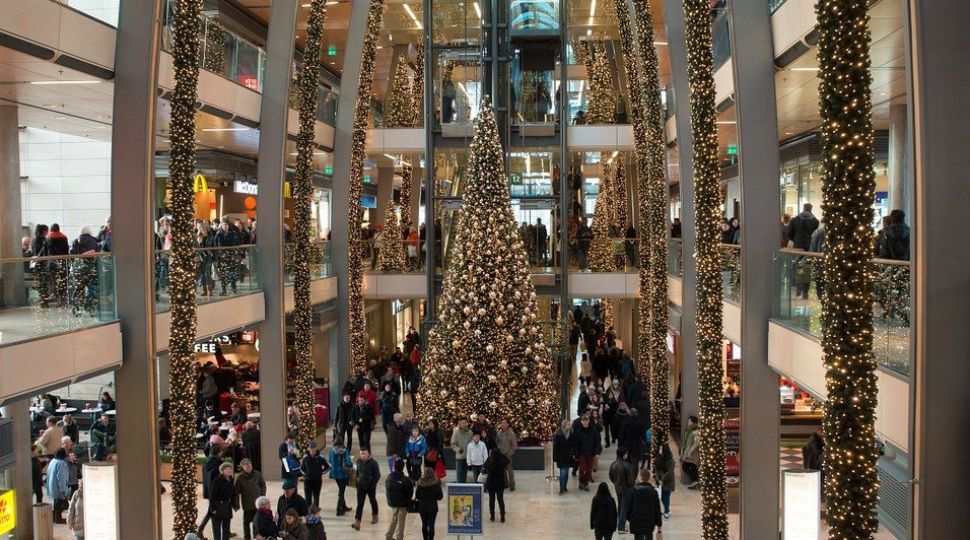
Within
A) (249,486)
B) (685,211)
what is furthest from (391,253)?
(249,486)

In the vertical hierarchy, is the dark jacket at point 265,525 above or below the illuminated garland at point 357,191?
below

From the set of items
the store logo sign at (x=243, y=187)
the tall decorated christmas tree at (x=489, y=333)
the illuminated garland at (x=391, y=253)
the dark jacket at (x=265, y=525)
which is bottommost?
the dark jacket at (x=265, y=525)

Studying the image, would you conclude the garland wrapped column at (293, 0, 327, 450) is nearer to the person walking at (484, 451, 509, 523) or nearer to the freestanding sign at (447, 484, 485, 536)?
the person walking at (484, 451, 509, 523)

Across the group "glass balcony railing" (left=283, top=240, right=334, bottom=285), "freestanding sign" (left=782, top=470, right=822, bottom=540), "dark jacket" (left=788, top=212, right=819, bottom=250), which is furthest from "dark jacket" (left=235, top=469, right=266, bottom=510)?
"dark jacket" (left=788, top=212, right=819, bottom=250)

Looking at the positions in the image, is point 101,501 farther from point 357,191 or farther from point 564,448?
point 357,191

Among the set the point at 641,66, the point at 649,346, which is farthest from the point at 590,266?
the point at 641,66

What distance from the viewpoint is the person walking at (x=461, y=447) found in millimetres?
17125

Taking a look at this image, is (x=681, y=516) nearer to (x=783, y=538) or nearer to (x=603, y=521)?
(x=603, y=521)

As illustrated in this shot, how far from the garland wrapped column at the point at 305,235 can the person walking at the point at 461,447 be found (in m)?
3.75

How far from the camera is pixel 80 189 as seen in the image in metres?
25.8

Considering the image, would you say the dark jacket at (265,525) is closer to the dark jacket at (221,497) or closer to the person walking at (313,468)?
the dark jacket at (221,497)

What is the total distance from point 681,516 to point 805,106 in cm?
882

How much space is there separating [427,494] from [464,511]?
2.25 feet

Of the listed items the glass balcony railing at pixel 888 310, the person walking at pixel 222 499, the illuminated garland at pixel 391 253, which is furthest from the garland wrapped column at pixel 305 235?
the glass balcony railing at pixel 888 310
